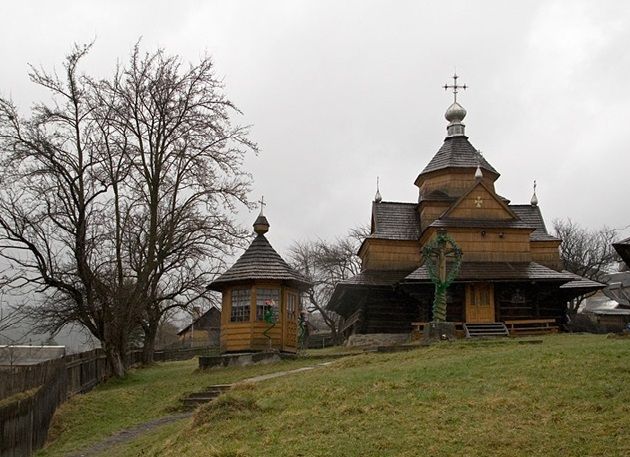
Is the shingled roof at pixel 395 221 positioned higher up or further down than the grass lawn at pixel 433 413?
higher up

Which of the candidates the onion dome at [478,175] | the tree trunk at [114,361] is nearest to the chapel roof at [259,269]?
the tree trunk at [114,361]

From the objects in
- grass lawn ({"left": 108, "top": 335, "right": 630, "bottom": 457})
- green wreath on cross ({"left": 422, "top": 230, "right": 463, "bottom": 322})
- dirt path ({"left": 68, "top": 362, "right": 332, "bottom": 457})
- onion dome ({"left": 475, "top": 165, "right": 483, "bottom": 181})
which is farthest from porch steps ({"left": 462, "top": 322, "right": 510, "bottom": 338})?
dirt path ({"left": 68, "top": 362, "right": 332, "bottom": 457})

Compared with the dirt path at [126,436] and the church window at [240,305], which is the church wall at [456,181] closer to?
the church window at [240,305]

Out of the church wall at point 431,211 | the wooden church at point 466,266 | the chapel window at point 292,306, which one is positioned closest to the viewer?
the chapel window at point 292,306

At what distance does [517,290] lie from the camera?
99.5ft

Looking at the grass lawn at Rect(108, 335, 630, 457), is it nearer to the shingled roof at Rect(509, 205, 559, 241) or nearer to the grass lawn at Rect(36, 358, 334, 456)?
the grass lawn at Rect(36, 358, 334, 456)

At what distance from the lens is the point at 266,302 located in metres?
26.0

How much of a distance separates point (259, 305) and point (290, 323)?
1.44m

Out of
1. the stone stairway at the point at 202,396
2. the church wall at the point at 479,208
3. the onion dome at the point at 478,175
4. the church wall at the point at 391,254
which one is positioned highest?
the onion dome at the point at 478,175

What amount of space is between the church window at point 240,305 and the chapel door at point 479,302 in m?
9.66

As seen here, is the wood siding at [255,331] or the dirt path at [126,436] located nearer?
the dirt path at [126,436]

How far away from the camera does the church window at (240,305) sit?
26.1 metres

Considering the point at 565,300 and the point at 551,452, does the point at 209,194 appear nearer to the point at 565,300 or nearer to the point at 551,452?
the point at 565,300

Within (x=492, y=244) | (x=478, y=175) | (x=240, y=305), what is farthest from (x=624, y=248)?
(x=478, y=175)
